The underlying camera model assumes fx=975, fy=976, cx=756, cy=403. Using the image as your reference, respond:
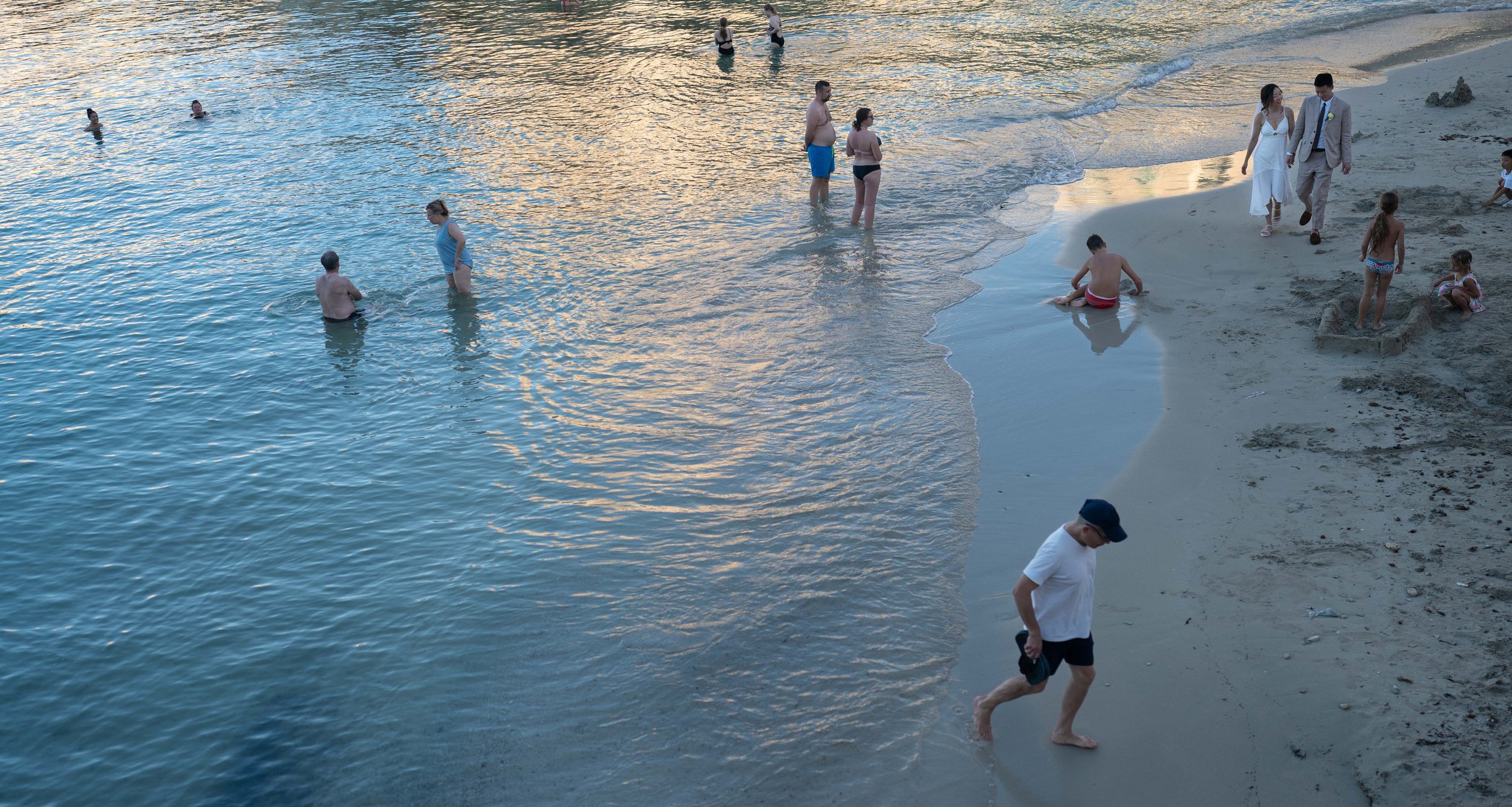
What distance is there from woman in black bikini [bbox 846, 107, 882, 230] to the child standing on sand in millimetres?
6474

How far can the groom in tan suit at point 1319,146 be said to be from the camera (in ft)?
38.3

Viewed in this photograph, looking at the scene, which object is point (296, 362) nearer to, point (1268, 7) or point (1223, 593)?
point (1223, 593)

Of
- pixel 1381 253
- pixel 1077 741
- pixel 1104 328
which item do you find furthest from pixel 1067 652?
pixel 1381 253

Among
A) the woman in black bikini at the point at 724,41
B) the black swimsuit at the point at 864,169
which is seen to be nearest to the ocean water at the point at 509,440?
the black swimsuit at the point at 864,169

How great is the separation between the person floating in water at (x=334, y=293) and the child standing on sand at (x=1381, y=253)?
11.9 meters

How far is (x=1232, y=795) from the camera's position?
522 cm

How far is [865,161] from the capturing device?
14398 mm

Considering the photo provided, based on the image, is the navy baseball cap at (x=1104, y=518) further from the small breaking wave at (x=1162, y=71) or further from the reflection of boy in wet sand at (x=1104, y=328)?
the small breaking wave at (x=1162, y=71)

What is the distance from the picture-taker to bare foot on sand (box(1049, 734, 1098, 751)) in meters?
5.64

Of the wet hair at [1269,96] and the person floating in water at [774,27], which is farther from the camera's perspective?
the person floating in water at [774,27]

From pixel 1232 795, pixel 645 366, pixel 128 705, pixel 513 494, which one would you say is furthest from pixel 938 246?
pixel 128 705

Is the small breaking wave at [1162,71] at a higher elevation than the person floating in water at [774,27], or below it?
below

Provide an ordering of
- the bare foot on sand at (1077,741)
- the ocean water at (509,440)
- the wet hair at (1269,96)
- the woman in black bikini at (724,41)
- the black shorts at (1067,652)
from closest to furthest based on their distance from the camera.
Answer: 1. the black shorts at (1067,652)
2. the bare foot on sand at (1077,741)
3. the ocean water at (509,440)
4. the wet hair at (1269,96)
5. the woman in black bikini at (724,41)

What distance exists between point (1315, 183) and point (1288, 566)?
23.8 ft
